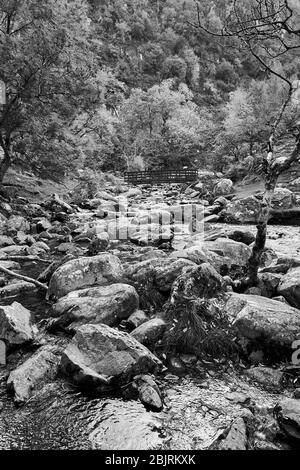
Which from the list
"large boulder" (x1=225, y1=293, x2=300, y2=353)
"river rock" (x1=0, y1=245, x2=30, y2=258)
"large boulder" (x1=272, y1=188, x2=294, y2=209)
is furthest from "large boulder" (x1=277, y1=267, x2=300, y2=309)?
"large boulder" (x1=272, y1=188, x2=294, y2=209)

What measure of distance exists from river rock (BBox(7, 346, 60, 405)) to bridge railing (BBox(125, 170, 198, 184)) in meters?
30.6

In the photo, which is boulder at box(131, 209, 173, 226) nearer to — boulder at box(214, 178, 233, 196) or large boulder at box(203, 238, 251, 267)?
large boulder at box(203, 238, 251, 267)

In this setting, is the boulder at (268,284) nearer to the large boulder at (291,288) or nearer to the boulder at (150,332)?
the large boulder at (291,288)

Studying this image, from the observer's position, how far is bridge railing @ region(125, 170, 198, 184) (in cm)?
3438

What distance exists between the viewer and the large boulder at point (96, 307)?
5.37 meters

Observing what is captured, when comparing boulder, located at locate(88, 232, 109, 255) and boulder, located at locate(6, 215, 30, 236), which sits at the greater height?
boulder, located at locate(6, 215, 30, 236)

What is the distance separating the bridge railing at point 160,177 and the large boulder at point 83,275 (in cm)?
2788

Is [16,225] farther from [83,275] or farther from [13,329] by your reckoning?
[13,329]

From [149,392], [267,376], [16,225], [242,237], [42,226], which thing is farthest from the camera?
[42,226]

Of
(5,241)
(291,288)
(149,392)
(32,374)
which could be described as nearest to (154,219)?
(5,241)

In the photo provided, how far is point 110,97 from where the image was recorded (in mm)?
17953

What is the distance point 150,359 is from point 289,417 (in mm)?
1681

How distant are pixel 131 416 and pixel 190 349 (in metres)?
1.45

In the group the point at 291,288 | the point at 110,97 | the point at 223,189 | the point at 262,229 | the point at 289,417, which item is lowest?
the point at 289,417
